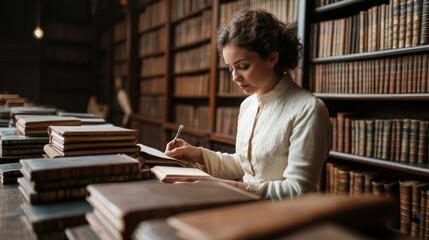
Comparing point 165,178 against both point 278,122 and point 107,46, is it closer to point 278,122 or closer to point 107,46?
point 278,122

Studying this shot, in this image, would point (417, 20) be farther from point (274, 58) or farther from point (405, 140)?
point (274, 58)

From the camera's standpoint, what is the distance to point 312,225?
46 centimetres

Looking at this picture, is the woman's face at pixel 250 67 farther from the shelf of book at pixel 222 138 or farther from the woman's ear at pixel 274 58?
the shelf of book at pixel 222 138

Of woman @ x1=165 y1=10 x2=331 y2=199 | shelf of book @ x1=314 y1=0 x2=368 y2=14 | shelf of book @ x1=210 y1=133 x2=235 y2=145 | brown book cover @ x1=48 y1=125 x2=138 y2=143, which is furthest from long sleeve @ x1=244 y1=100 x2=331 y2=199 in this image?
shelf of book @ x1=210 y1=133 x2=235 y2=145

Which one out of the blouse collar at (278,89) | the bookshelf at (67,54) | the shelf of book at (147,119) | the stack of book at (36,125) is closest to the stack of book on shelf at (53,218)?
the stack of book at (36,125)

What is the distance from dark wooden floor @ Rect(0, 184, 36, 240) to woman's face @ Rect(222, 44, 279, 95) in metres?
0.88

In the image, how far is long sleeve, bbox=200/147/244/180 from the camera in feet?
5.08

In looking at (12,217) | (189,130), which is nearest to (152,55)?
(189,130)

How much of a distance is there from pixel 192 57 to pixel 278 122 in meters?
2.84

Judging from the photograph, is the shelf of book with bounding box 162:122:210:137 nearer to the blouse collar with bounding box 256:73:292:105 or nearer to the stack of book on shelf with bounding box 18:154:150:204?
the blouse collar with bounding box 256:73:292:105

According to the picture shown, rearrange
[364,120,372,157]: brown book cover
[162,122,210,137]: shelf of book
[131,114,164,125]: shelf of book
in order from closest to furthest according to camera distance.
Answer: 1. [364,120,372,157]: brown book cover
2. [162,122,210,137]: shelf of book
3. [131,114,164,125]: shelf of book

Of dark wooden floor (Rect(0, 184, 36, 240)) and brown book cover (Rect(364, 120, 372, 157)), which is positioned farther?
brown book cover (Rect(364, 120, 372, 157))

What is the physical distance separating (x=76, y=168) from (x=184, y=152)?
0.64 metres

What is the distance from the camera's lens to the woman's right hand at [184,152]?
1.41 meters
